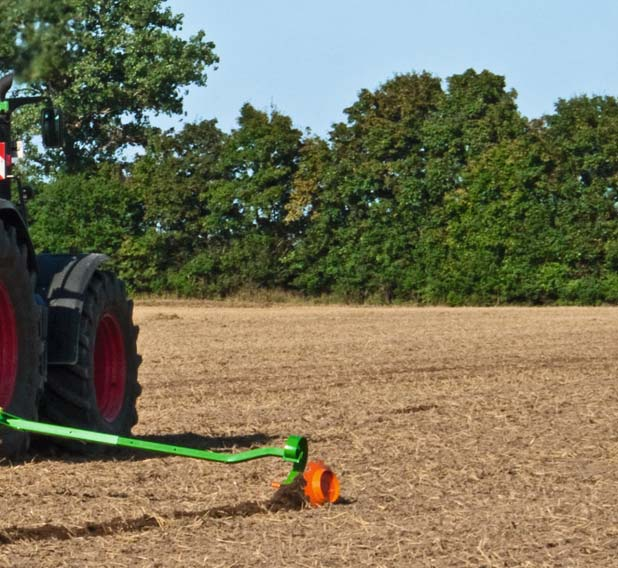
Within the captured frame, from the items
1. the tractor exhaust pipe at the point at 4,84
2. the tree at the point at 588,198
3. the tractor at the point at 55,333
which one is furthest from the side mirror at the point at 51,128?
the tree at the point at 588,198

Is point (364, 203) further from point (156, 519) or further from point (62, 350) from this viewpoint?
point (156, 519)

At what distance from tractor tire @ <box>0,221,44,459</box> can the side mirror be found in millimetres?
800

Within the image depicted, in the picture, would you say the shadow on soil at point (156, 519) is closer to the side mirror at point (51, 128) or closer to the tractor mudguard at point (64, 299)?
the tractor mudguard at point (64, 299)

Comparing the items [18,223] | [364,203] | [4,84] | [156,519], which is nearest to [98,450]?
[18,223]

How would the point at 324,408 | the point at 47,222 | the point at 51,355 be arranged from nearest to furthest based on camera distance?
the point at 51,355 < the point at 324,408 < the point at 47,222

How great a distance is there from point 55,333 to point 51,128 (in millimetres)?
1137

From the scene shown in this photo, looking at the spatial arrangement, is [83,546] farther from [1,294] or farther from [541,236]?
[541,236]

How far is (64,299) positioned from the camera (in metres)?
7.71

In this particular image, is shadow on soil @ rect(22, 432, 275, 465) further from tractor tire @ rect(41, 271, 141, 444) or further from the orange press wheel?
the orange press wheel

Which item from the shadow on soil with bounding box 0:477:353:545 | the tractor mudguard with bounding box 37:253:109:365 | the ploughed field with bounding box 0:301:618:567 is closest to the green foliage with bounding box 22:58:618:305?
the ploughed field with bounding box 0:301:618:567

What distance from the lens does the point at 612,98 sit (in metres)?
33.7

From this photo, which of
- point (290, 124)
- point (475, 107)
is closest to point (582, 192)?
point (475, 107)

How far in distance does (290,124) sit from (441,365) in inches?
817

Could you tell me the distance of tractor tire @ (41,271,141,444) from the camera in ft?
25.3
